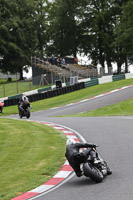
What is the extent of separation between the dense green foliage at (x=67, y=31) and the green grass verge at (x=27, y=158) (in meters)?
45.3

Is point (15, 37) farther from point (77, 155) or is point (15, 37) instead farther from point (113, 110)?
point (77, 155)

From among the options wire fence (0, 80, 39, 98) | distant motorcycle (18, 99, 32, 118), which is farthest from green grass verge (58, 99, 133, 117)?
wire fence (0, 80, 39, 98)

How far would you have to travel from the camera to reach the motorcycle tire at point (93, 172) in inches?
265

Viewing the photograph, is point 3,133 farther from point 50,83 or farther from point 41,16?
point 41,16

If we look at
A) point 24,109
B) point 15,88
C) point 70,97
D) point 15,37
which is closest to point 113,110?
point 24,109

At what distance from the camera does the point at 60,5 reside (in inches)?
2564

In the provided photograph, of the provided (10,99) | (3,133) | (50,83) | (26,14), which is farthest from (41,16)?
(3,133)

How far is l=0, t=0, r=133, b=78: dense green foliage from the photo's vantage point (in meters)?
60.8

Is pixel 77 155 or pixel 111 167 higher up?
pixel 77 155

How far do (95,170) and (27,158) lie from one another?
3.13m

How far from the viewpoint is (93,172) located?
267 inches

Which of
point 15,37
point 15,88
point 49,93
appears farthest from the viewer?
point 15,37

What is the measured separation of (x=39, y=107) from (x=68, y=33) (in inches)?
1492

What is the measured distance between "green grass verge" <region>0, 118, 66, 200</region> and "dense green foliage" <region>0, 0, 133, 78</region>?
4534 centimetres
